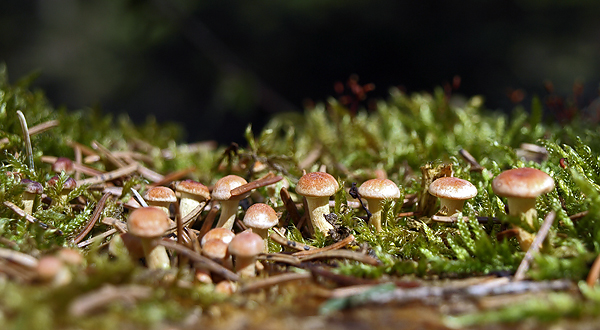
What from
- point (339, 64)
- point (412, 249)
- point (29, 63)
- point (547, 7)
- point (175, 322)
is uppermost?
point (547, 7)

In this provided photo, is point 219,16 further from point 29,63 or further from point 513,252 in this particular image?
point 513,252

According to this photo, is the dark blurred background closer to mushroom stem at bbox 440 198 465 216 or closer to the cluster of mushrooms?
the cluster of mushrooms

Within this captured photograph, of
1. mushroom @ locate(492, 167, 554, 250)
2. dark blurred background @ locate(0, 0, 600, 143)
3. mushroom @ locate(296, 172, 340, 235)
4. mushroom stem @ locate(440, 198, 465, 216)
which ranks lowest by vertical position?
mushroom @ locate(296, 172, 340, 235)

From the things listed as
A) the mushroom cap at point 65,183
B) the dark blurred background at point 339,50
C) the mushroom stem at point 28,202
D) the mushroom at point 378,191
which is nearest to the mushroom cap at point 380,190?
the mushroom at point 378,191

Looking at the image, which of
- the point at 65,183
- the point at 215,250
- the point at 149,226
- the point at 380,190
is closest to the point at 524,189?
the point at 380,190

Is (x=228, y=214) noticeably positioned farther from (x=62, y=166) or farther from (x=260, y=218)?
(x=62, y=166)

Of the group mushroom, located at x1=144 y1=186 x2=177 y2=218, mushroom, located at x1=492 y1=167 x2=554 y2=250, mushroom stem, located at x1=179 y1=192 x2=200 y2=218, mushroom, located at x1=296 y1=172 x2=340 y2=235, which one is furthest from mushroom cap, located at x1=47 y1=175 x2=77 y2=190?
mushroom, located at x1=492 y1=167 x2=554 y2=250

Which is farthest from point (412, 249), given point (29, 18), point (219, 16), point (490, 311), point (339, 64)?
point (29, 18)
